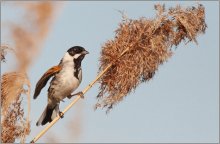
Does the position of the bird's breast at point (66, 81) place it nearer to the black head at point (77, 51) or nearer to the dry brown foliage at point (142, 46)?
the black head at point (77, 51)

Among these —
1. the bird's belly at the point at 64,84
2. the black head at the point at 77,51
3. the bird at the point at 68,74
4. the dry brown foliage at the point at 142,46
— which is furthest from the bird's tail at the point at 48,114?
the dry brown foliage at the point at 142,46

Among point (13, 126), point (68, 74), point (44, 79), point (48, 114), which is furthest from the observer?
point (48, 114)

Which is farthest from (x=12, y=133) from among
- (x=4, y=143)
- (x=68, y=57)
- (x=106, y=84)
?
(x=68, y=57)

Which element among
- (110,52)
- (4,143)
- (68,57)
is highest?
(68,57)

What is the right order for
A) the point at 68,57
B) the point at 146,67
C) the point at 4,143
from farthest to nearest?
the point at 68,57, the point at 146,67, the point at 4,143

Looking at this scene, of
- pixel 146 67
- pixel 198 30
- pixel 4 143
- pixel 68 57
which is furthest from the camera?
pixel 68 57

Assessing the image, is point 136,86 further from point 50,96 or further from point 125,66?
point 50,96

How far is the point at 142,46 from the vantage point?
3086 mm

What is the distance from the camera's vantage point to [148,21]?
3.21 m

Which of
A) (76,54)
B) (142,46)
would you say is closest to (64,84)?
(76,54)

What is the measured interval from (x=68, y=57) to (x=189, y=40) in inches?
80.2

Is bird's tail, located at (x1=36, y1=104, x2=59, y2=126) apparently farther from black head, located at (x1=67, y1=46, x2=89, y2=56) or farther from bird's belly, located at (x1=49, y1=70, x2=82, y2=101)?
black head, located at (x1=67, y1=46, x2=89, y2=56)

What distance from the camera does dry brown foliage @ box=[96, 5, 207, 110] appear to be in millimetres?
2982

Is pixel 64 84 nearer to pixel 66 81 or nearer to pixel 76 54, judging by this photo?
pixel 66 81
